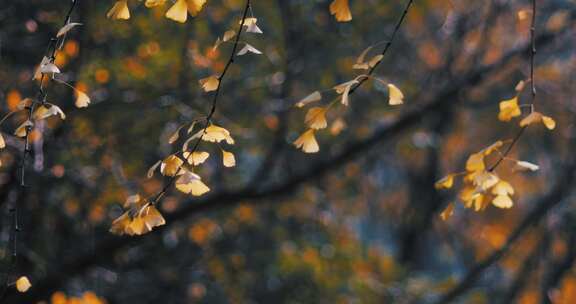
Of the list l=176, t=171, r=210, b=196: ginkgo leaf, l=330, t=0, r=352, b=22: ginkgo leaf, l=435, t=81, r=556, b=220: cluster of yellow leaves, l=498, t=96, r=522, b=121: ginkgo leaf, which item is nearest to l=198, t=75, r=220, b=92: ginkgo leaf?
l=176, t=171, r=210, b=196: ginkgo leaf

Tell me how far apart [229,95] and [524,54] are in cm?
194

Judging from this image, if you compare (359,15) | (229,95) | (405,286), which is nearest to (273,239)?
(405,286)

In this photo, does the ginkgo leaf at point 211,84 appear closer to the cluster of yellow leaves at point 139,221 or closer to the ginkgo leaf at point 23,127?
the cluster of yellow leaves at point 139,221

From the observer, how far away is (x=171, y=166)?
1807mm

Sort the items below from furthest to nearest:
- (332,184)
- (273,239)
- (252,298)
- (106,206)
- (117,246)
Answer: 1. (332,184)
2. (273,239)
3. (252,298)
4. (106,206)
5. (117,246)

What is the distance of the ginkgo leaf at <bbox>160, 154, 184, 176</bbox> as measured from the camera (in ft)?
5.90

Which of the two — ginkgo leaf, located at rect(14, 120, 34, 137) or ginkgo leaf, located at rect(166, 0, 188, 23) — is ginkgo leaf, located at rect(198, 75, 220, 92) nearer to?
ginkgo leaf, located at rect(166, 0, 188, 23)

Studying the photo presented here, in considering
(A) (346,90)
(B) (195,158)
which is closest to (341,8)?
(A) (346,90)

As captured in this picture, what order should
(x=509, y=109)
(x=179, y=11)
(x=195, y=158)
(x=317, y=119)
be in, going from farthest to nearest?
(x=509, y=109) < (x=317, y=119) < (x=195, y=158) < (x=179, y=11)

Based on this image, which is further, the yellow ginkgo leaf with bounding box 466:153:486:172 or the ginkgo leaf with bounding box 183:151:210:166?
the yellow ginkgo leaf with bounding box 466:153:486:172

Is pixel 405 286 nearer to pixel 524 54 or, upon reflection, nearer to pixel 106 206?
pixel 524 54

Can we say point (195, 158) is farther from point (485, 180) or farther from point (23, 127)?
point (485, 180)

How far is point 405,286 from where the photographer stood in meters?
5.85

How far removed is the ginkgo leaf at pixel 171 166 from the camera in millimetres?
1799
